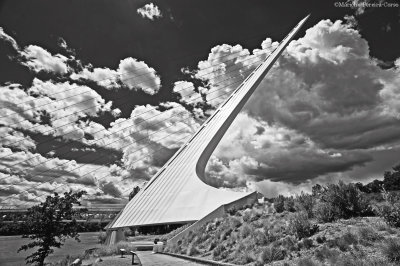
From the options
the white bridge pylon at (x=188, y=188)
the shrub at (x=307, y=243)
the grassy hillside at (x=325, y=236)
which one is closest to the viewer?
the grassy hillside at (x=325, y=236)

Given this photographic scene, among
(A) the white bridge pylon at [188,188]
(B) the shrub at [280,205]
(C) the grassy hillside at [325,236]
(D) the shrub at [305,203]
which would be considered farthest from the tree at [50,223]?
(D) the shrub at [305,203]

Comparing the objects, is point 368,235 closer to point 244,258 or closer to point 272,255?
point 272,255

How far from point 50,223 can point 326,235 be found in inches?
576

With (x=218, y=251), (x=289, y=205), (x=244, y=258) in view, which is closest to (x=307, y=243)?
(x=244, y=258)

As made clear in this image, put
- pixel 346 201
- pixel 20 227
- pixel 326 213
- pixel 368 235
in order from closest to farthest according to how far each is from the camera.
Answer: pixel 368 235 → pixel 326 213 → pixel 346 201 → pixel 20 227

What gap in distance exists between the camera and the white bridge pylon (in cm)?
2077

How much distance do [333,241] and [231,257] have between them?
311 centimetres

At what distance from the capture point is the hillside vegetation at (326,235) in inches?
224

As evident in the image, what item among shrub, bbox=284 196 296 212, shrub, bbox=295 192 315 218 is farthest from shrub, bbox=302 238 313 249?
shrub, bbox=284 196 296 212

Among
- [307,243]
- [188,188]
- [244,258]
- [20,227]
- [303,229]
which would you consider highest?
[188,188]

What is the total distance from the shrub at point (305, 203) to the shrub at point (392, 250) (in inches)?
161

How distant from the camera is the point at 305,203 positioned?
10242 millimetres

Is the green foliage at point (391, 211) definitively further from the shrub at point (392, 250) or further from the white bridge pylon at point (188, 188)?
the white bridge pylon at point (188, 188)

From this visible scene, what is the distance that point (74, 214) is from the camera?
16.9m
